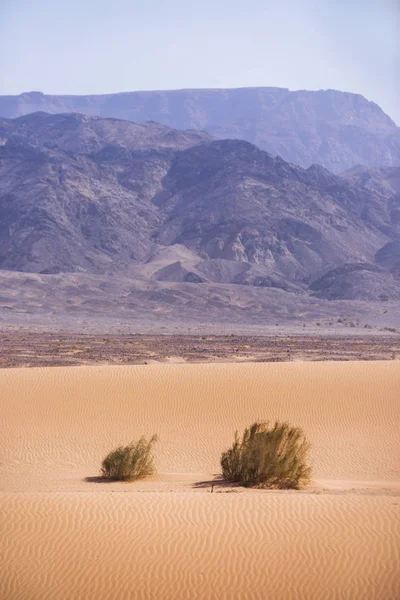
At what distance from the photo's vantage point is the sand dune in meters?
8.39

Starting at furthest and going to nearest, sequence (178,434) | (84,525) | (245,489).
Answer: (178,434) < (245,489) < (84,525)

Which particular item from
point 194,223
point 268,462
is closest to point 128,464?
point 268,462

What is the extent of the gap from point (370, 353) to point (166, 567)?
32.2 metres

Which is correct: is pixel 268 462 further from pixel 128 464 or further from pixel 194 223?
pixel 194 223

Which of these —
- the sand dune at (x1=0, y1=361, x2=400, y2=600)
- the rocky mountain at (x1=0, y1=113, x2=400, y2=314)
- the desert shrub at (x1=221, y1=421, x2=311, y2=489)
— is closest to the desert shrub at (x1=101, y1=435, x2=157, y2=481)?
the sand dune at (x1=0, y1=361, x2=400, y2=600)

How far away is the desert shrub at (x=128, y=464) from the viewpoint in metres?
14.6

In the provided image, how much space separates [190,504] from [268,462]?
3191mm

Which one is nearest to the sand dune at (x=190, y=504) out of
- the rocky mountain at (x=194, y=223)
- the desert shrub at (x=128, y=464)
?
the desert shrub at (x=128, y=464)

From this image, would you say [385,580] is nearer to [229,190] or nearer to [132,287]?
[132,287]

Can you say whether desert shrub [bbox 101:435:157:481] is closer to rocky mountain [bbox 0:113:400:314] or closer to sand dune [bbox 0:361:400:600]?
sand dune [bbox 0:361:400:600]

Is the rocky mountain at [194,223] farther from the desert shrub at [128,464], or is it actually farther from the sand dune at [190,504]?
the desert shrub at [128,464]

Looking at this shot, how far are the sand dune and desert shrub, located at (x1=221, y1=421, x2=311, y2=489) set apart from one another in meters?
0.58

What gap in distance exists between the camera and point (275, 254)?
88.6m

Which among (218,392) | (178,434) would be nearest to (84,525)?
(178,434)
